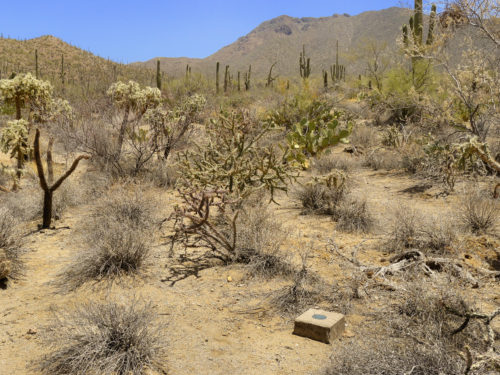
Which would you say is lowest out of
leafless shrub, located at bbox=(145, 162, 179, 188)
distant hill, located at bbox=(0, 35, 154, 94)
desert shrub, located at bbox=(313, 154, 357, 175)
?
leafless shrub, located at bbox=(145, 162, 179, 188)

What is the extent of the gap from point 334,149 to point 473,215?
7324 millimetres

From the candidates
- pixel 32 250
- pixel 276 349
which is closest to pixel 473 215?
pixel 276 349

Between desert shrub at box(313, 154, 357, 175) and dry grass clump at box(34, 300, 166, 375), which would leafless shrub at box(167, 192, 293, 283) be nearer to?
dry grass clump at box(34, 300, 166, 375)

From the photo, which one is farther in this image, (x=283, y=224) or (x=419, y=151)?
(x=419, y=151)

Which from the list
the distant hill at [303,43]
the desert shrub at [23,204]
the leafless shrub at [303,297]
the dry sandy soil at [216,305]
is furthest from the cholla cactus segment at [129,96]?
the distant hill at [303,43]

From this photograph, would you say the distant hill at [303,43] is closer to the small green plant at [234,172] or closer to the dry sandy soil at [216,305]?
the small green plant at [234,172]

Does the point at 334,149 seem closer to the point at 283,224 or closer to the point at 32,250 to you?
the point at 283,224

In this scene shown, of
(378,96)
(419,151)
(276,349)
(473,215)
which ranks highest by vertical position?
(378,96)

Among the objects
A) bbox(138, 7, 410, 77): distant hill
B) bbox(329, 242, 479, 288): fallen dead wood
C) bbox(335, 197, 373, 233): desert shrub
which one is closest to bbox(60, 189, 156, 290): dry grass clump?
bbox(329, 242, 479, 288): fallen dead wood

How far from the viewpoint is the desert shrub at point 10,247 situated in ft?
17.0

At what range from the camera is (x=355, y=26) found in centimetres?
9738

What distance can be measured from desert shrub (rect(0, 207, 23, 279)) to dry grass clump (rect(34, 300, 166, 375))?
167cm

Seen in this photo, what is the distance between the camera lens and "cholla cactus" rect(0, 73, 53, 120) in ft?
37.5

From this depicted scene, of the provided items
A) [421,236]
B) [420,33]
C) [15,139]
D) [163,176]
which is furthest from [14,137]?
[420,33]
